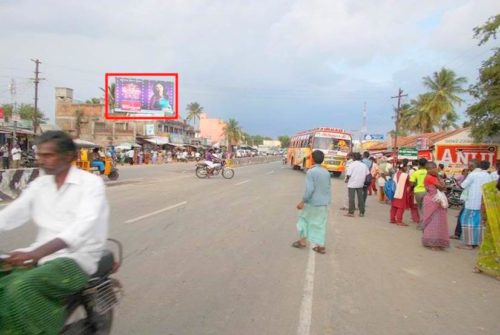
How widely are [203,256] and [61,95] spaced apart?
6759cm

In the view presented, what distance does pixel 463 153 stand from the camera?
2489 centimetres

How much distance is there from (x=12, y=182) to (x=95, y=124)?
5151 centimetres

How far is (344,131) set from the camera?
32.1 metres

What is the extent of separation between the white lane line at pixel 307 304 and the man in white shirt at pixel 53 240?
2.23 metres

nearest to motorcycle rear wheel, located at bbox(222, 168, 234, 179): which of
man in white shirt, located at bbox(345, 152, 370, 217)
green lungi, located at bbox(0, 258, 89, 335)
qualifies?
man in white shirt, located at bbox(345, 152, 370, 217)

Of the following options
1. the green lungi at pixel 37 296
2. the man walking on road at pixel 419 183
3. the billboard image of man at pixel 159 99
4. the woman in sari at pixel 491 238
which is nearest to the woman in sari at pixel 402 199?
the man walking on road at pixel 419 183

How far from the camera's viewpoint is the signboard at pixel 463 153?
23.5 m

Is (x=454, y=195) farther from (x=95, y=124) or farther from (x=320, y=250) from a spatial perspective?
(x=95, y=124)

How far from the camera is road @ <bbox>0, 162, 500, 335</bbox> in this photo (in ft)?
15.0

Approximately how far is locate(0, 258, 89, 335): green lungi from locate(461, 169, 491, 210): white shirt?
→ 7.96m

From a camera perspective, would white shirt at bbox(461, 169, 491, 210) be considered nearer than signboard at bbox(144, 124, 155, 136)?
Yes

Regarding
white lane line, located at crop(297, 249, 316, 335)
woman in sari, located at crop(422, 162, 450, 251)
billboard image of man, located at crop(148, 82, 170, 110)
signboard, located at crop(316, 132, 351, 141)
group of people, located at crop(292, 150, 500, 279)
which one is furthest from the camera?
billboard image of man, located at crop(148, 82, 170, 110)

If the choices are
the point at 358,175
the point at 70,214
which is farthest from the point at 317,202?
the point at 70,214

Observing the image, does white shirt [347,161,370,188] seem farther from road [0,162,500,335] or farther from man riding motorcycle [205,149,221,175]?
man riding motorcycle [205,149,221,175]
